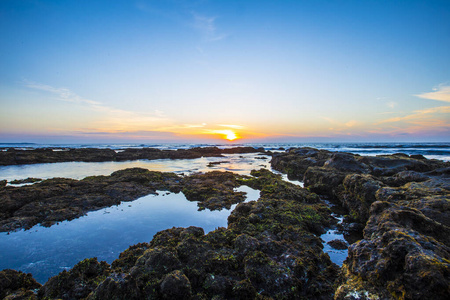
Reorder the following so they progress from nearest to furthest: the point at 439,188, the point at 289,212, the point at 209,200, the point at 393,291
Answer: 1. the point at 393,291
2. the point at 439,188
3. the point at 289,212
4. the point at 209,200

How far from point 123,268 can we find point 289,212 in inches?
229

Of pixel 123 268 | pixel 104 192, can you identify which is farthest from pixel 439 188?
pixel 104 192

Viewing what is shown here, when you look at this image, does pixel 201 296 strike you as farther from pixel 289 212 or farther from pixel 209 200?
pixel 209 200

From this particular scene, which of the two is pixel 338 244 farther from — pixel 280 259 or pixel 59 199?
pixel 59 199

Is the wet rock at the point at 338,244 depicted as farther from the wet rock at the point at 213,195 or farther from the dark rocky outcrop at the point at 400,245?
the wet rock at the point at 213,195

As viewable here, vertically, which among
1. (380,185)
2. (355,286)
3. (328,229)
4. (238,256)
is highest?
(380,185)

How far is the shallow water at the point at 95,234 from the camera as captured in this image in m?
5.18

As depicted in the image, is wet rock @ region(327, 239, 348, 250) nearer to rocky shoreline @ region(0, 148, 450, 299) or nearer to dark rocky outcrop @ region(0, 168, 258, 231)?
rocky shoreline @ region(0, 148, 450, 299)

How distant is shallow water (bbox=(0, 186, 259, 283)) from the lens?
5180 millimetres

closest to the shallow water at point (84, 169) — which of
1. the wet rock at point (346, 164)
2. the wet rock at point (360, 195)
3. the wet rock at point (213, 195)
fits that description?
the wet rock at point (213, 195)

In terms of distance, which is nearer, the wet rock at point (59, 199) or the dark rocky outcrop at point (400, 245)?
the dark rocky outcrop at point (400, 245)

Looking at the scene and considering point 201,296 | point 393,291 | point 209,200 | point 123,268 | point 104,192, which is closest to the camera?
point 393,291

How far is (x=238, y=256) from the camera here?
4.76 meters

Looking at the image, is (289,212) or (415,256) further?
(289,212)
